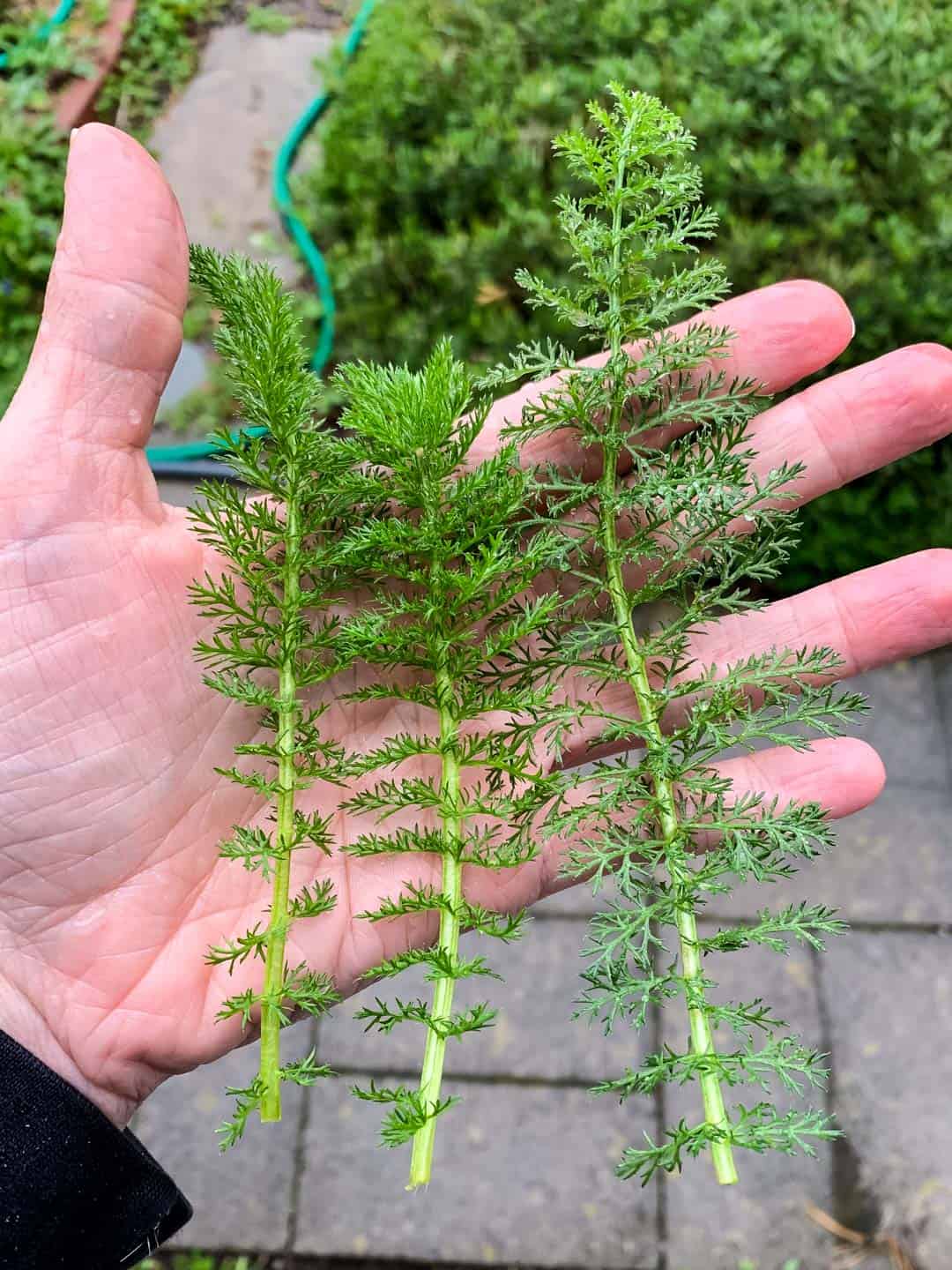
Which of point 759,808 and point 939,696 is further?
point 939,696

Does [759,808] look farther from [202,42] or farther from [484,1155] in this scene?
[202,42]

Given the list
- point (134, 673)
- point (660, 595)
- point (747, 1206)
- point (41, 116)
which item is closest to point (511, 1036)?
point (747, 1206)

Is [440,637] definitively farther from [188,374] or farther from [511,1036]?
[188,374]

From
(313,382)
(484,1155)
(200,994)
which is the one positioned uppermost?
(313,382)

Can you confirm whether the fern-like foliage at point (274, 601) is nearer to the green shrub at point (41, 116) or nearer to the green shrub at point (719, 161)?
the green shrub at point (719, 161)

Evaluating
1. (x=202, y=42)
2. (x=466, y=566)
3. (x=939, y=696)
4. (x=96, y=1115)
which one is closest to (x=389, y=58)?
(x=202, y=42)

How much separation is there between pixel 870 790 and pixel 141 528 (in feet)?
5.06

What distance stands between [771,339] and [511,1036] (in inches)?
78.2

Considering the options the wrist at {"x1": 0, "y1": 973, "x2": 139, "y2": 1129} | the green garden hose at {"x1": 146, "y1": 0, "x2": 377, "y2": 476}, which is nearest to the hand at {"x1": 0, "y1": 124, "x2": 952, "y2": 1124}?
the wrist at {"x1": 0, "y1": 973, "x2": 139, "y2": 1129}

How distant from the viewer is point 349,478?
2.07m

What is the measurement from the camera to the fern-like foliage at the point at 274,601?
2018mm

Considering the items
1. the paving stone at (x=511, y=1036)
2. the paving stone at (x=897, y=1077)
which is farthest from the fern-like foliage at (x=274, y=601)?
the paving stone at (x=897, y=1077)

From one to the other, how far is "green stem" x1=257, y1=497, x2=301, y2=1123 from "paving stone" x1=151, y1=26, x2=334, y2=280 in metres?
2.18

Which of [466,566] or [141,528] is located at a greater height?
[141,528]
